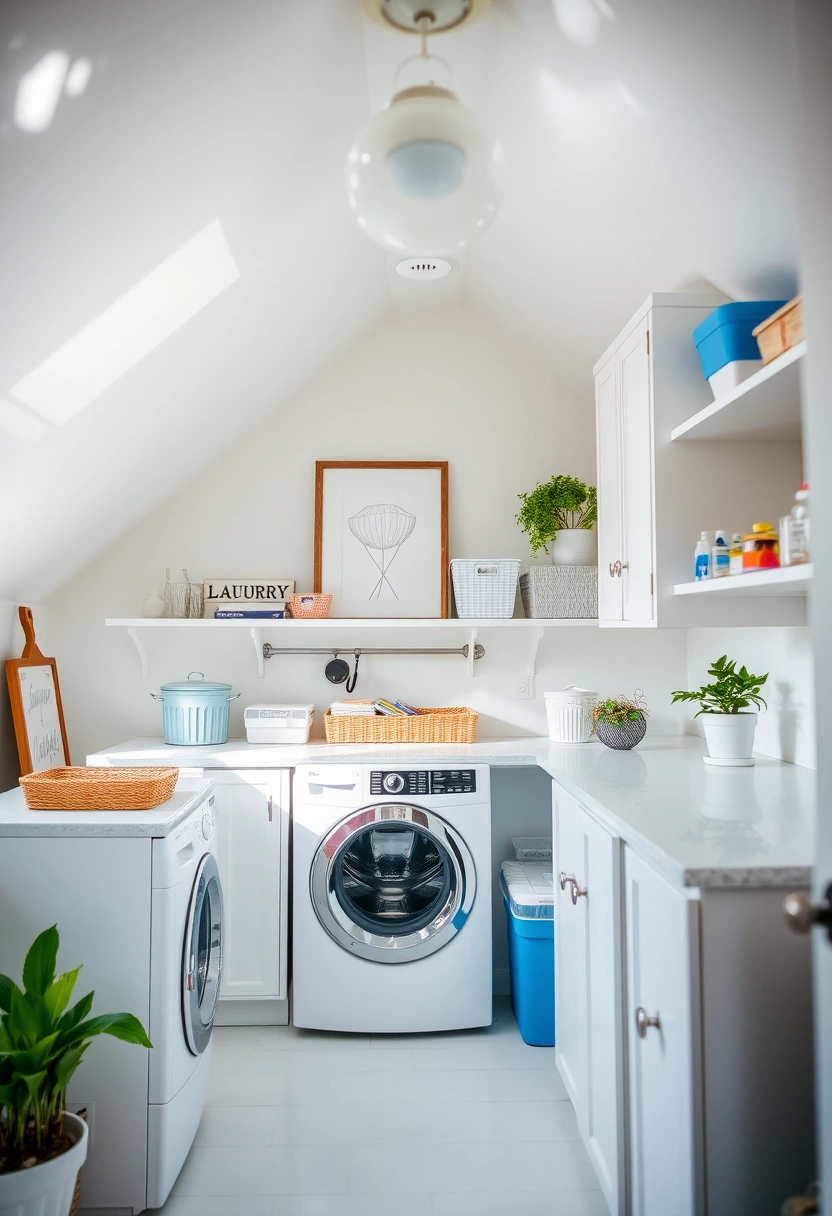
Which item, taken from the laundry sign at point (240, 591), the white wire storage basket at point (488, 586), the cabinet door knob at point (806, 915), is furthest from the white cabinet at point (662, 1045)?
the laundry sign at point (240, 591)

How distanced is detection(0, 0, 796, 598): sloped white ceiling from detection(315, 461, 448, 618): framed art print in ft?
2.25

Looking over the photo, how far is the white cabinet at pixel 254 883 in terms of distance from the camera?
9.20ft

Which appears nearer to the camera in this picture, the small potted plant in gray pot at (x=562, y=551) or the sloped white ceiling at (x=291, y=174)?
the sloped white ceiling at (x=291, y=174)

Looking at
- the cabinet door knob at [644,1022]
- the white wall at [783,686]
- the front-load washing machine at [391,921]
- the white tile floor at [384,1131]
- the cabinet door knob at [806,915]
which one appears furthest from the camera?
the front-load washing machine at [391,921]

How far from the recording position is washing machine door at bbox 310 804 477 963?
275cm

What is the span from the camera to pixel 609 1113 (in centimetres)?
174

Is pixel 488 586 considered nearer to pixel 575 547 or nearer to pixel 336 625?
pixel 575 547

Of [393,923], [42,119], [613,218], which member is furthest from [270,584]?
[42,119]

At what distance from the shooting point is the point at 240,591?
3.38 m

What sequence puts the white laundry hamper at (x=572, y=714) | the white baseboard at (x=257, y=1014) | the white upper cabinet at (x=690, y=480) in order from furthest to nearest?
the white laundry hamper at (x=572, y=714) < the white baseboard at (x=257, y=1014) < the white upper cabinet at (x=690, y=480)

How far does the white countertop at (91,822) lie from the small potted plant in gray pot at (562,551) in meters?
1.63

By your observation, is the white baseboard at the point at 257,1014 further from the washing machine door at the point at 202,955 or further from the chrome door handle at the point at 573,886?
the chrome door handle at the point at 573,886

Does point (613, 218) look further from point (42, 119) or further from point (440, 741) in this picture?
point (440, 741)

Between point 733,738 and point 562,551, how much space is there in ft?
3.56
